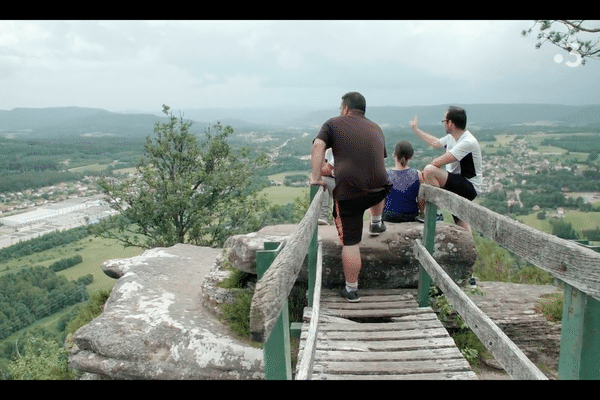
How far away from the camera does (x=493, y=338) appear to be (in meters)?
2.57

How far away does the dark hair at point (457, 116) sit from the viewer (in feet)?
16.8

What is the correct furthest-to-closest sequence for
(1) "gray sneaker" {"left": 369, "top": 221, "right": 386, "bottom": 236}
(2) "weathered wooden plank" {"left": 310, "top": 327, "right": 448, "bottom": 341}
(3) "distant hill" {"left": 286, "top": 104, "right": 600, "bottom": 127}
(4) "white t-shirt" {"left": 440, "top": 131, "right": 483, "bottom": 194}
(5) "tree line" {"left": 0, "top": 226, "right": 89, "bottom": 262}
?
(3) "distant hill" {"left": 286, "top": 104, "right": 600, "bottom": 127}, (5) "tree line" {"left": 0, "top": 226, "right": 89, "bottom": 262}, (1) "gray sneaker" {"left": 369, "top": 221, "right": 386, "bottom": 236}, (4) "white t-shirt" {"left": 440, "top": 131, "right": 483, "bottom": 194}, (2) "weathered wooden plank" {"left": 310, "top": 327, "right": 448, "bottom": 341}

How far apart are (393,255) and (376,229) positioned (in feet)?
1.26

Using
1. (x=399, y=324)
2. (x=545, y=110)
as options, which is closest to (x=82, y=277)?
(x=399, y=324)

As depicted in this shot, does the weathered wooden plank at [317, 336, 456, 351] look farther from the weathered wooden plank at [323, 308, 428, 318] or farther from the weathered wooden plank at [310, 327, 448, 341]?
the weathered wooden plank at [323, 308, 428, 318]

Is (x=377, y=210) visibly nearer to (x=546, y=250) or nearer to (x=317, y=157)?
(x=317, y=157)

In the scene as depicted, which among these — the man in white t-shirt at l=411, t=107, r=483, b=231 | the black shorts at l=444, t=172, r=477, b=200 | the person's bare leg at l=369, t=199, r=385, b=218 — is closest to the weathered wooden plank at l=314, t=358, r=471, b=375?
the person's bare leg at l=369, t=199, r=385, b=218

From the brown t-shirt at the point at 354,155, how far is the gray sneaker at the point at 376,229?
3.89 feet

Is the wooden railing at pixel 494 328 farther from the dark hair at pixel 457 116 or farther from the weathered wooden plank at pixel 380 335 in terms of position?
the dark hair at pixel 457 116

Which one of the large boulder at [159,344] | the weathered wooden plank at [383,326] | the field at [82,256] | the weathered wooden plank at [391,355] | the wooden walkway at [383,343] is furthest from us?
the field at [82,256]

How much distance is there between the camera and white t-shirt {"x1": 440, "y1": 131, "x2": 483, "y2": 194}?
5035 millimetres

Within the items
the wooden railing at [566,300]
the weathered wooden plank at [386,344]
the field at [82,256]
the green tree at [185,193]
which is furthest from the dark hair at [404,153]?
the field at [82,256]

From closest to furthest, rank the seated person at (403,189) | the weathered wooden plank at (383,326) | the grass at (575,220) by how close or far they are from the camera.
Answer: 1. the weathered wooden plank at (383,326)
2. the seated person at (403,189)
3. the grass at (575,220)

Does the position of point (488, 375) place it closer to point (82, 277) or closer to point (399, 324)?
point (399, 324)
